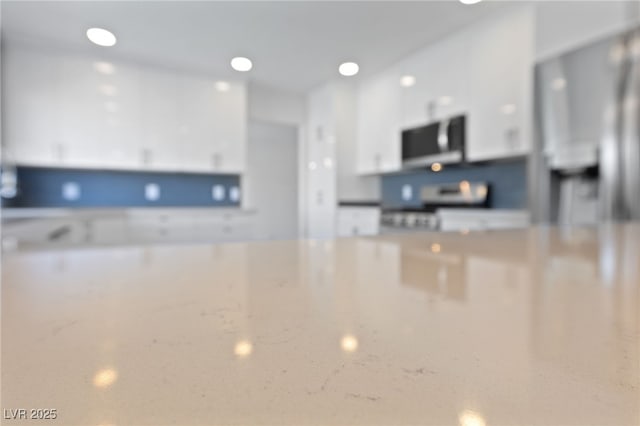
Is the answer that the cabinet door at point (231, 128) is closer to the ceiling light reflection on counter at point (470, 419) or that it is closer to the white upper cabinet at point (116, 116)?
the white upper cabinet at point (116, 116)

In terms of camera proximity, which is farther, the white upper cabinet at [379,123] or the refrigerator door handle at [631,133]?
the white upper cabinet at [379,123]

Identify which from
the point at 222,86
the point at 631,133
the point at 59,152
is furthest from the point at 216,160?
the point at 631,133

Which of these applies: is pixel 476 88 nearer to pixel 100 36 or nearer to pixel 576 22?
pixel 576 22

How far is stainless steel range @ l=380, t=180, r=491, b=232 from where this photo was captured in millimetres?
2742

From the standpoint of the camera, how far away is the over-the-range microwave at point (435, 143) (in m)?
2.64

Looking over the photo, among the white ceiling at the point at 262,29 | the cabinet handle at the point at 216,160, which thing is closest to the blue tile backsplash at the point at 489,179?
the white ceiling at the point at 262,29

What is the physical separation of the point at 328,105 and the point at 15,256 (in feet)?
11.7

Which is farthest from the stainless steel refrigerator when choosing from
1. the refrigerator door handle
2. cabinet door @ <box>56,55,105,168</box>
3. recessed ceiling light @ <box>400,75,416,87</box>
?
cabinet door @ <box>56,55,105,168</box>

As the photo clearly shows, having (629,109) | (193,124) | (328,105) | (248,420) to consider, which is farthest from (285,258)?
(328,105)

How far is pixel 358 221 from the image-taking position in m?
3.51

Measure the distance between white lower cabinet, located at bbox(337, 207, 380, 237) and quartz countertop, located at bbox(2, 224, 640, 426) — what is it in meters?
2.97

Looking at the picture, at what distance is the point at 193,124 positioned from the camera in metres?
3.35

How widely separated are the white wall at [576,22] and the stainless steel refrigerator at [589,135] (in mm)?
103

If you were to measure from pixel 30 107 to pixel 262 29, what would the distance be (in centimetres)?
295
